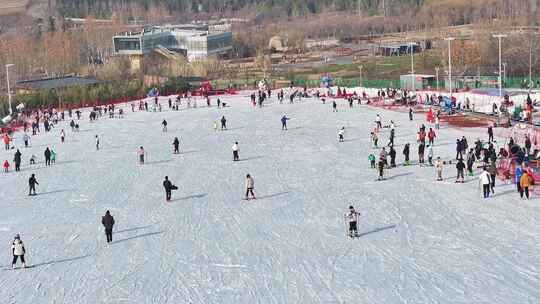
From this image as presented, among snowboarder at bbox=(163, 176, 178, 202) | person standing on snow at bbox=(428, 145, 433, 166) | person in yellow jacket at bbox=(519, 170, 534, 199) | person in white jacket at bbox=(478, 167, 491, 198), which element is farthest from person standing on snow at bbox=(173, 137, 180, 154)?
person in yellow jacket at bbox=(519, 170, 534, 199)

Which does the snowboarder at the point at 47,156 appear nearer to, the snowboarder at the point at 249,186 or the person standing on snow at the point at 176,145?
the person standing on snow at the point at 176,145

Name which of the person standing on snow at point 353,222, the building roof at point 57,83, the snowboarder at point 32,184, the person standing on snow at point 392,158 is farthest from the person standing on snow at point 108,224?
the building roof at point 57,83

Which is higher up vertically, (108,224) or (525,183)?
(525,183)

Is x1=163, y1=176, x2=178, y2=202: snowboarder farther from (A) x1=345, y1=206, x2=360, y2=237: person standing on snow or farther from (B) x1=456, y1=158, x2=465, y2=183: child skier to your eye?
(B) x1=456, y1=158, x2=465, y2=183: child skier

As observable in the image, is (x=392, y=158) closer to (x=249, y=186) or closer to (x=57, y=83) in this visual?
(x=249, y=186)

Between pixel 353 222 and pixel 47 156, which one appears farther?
pixel 47 156

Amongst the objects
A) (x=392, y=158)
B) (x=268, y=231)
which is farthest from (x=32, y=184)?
(x=392, y=158)

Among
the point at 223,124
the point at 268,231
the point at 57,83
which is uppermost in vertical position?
the point at 57,83

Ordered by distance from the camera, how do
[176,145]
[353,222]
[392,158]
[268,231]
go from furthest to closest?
[176,145]
[392,158]
[268,231]
[353,222]

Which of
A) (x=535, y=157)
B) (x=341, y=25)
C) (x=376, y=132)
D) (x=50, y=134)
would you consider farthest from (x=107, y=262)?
(x=341, y=25)
